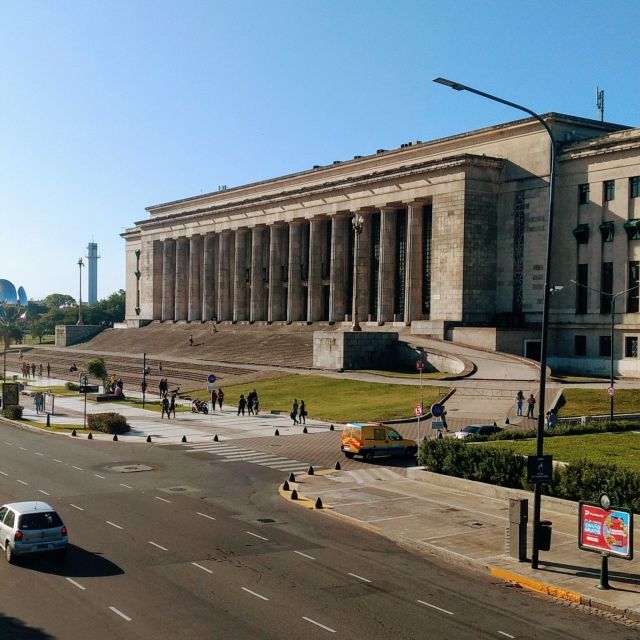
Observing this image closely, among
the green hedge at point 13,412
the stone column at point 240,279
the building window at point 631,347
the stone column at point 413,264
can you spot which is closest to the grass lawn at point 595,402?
the building window at point 631,347

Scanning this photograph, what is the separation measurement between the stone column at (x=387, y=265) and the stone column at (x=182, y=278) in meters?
47.5

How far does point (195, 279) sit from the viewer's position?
125 meters

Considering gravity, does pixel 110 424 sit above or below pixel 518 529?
below

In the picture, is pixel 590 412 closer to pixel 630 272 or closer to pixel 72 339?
pixel 630 272

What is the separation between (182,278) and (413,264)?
53448mm

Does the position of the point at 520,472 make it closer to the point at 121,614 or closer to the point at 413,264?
the point at 121,614

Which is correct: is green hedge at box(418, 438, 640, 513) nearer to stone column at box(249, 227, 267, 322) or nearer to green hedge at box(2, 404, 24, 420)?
Result: green hedge at box(2, 404, 24, 420)

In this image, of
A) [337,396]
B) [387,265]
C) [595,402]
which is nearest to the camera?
[595,402]

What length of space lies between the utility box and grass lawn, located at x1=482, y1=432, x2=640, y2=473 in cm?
670

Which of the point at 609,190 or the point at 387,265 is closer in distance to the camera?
the point at 609,190

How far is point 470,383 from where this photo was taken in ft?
194

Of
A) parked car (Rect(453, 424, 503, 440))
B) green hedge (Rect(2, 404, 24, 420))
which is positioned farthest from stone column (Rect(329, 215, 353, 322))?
parked car (Rect(453, 424, 503, 440))

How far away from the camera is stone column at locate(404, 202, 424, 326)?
84.3m

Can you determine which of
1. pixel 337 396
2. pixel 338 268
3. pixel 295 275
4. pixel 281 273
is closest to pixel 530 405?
pixel 337 396
